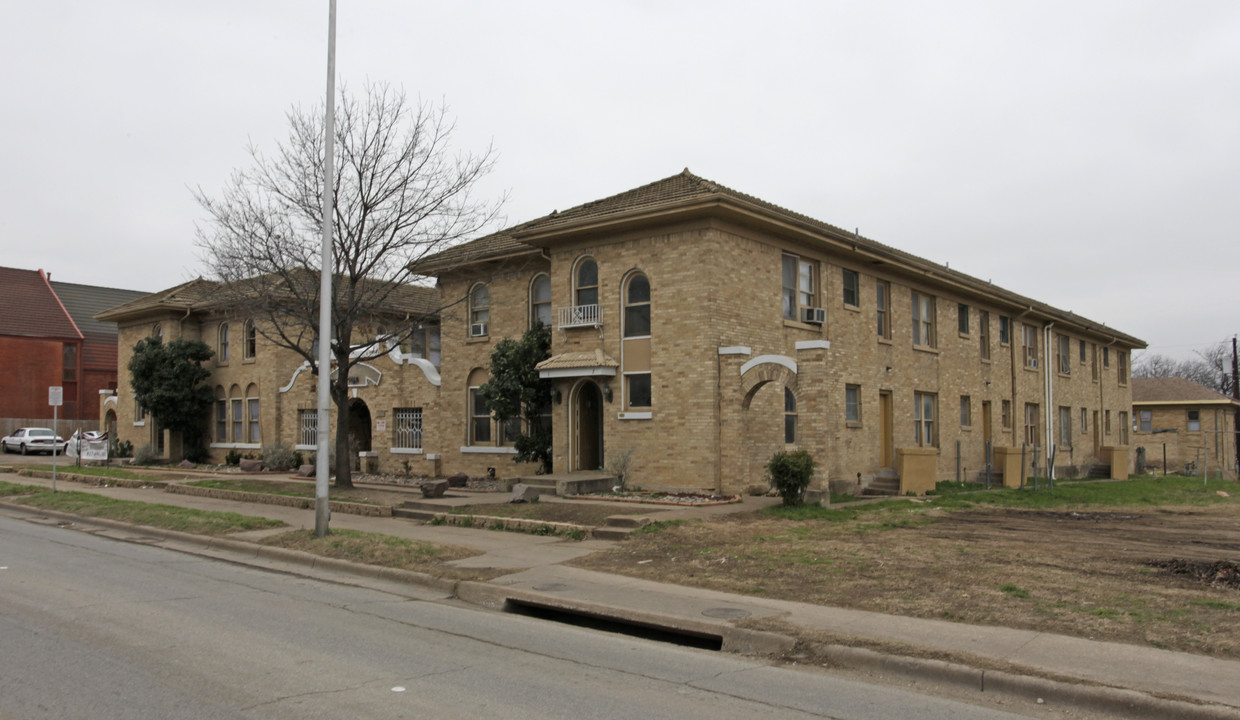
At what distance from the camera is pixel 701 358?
1991cm

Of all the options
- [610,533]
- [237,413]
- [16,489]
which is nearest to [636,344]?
[610,533]

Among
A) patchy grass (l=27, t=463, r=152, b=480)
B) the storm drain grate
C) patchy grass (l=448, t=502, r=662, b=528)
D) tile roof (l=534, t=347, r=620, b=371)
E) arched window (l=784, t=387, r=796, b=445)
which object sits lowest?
the storm drain grate

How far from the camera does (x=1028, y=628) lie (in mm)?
8336

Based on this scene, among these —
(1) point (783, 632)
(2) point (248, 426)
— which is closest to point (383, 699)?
(1) point (783, 632)

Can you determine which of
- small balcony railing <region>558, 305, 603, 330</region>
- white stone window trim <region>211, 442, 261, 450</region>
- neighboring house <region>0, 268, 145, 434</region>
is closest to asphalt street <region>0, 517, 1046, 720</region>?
small balcony railing <region>558, 305, 603, 330</region>

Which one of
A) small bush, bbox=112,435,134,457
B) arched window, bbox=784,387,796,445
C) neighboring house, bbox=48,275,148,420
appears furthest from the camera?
neighboring house, bbox=48,275,148,420

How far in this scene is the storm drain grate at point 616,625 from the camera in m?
8.88

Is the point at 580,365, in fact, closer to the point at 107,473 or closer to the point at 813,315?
the point at 813,315

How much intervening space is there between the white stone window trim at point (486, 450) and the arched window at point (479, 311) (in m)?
3.18

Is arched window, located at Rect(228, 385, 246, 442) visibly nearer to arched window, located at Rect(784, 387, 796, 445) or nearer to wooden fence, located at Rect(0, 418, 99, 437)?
wooden fence, located at Rect(0, 418, 99, 437)

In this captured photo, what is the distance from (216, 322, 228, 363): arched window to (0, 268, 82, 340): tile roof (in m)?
22.2

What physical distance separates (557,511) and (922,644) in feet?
31.9

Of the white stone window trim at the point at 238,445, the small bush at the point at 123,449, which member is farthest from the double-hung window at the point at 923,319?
the small bush at the point at 123,449

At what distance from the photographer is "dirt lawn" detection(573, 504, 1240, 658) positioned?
8.60 metres
